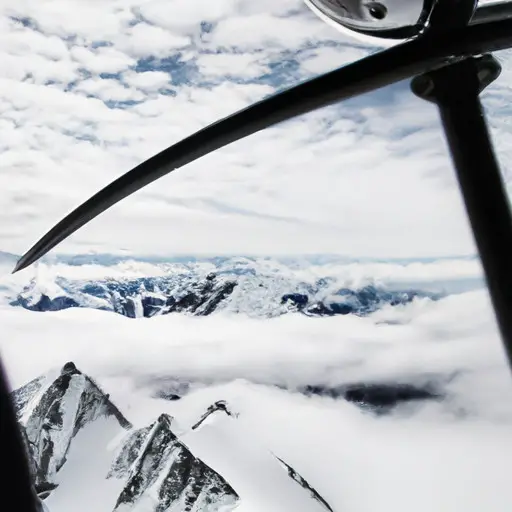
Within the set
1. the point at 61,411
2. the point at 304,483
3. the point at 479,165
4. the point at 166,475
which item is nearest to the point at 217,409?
the point at 304,483

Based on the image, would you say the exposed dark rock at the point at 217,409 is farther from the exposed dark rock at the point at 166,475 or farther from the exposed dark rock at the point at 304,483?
the exposed dark rock at the point at 166,475

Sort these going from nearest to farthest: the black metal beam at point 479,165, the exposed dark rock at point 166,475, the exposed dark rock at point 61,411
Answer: the black metal beam at point 479,165
the exposed dark rock at point 61,411
the exposed dark rock at point 166,475

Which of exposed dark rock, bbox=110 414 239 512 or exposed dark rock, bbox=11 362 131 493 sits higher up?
exposed dark rock, bbox=11 362 131 493

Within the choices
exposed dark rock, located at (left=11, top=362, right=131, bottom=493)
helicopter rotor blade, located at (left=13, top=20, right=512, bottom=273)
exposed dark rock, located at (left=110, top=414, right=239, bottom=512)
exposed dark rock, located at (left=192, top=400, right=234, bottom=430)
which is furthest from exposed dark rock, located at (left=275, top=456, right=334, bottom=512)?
helicopter rotor blade, located at (left=13, top=20, right=512, bottom=273)

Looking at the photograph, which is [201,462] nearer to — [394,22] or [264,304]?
[264,304]

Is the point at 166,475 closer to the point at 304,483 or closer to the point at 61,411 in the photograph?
the point at 61,411

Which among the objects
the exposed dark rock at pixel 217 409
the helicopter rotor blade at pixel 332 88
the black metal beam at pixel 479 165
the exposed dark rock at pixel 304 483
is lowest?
the exposed dark rock at pixel 304 483

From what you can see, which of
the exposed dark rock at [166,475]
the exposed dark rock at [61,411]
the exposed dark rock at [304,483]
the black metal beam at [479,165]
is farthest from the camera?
the exposed dark rock at [166,475]

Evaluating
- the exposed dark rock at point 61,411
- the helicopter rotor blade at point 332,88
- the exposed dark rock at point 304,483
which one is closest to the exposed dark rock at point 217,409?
the exposed dark rock at point 304,483

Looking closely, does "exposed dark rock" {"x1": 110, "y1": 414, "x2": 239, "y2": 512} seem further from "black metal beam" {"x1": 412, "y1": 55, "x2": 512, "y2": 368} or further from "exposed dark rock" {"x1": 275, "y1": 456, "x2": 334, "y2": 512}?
"black metal beam" {"x1": 412, "y1": 55, "x2": 512, "y2": 368}
